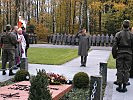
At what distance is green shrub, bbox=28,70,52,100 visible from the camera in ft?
17.8

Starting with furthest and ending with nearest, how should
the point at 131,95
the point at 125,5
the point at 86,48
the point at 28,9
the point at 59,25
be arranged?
1. the point at 28,9
2. the point at 59,25
3. the point at 125,5
4. the point at 86,48
5. the point at 131,95

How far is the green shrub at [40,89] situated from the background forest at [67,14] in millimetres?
34560

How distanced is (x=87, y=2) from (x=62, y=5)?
538 centimetres

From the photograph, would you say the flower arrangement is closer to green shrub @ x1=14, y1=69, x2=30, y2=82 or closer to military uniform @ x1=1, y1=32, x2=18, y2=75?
green shrub @ x1=14, y1=69, x2=30, y2=82

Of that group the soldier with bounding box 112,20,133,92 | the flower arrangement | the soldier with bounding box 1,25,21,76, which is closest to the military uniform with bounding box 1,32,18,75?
the soldier with bounding box 1,25,21,76

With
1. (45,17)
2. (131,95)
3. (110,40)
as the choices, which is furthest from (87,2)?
(131,95)

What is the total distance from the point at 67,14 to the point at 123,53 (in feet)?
135

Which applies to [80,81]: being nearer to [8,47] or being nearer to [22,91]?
[22,91]

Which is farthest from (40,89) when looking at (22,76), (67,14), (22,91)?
(67,14)

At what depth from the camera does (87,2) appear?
48.8 m

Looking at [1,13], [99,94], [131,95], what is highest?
[1,13]

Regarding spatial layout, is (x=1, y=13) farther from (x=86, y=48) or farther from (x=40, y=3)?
(x=86, y=48)

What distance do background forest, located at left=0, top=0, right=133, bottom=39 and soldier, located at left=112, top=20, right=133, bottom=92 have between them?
29.1 meters

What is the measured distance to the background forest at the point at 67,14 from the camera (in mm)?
41809
